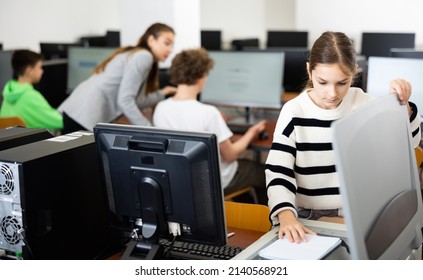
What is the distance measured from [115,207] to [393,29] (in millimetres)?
5069

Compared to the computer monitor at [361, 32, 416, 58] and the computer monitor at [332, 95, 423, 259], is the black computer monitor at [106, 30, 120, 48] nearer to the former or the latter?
the computer monitor at [361, 32, 416, 58]

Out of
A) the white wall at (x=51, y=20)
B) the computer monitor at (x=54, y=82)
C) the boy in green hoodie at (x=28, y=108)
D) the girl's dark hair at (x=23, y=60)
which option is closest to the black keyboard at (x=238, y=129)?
the boy in green hoodie at (x=28, y=108)

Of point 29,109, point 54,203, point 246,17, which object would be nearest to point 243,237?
point 54,203

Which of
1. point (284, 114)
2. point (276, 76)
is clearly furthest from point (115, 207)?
point (276, 76)

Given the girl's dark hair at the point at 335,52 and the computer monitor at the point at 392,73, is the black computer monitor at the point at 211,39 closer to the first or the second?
the computer monitor at the point at 392,73

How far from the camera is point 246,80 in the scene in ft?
13.1

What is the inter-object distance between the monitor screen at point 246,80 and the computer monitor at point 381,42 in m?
2.08

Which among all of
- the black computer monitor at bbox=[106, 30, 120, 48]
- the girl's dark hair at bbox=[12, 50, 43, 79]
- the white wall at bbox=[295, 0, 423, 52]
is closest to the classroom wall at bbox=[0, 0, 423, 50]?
the white wall at bbox=[295, 0, 423, 52]

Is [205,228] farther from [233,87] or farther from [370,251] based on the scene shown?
[233,87]

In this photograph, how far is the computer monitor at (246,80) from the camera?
3.90 m

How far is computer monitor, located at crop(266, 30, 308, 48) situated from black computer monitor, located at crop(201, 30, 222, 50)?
797mm

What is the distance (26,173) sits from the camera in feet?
5.10

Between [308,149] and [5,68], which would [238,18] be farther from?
[308,149]

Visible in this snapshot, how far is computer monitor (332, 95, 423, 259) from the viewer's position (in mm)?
1025
